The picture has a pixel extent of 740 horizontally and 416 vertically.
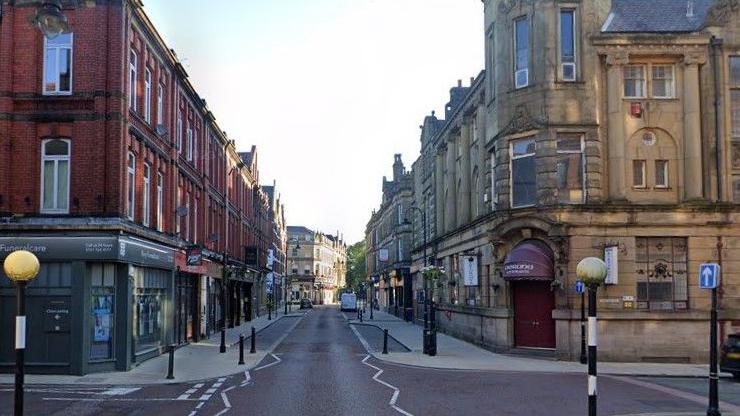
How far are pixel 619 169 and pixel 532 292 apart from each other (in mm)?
5583

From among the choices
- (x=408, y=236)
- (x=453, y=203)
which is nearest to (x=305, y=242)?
(x=408, y=236)

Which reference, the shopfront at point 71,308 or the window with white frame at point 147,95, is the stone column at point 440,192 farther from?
the shopfront at point 71,308

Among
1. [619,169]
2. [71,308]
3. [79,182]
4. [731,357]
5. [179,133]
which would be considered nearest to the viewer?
[731,357]

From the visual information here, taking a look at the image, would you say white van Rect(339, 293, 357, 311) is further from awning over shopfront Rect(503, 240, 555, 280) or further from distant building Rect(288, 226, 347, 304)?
awning over shopfront Rect(503, 240, 555, 280)

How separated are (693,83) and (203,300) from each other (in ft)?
80.8

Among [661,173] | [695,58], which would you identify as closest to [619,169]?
[661,173]

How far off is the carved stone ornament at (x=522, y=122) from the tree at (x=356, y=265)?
425 feet

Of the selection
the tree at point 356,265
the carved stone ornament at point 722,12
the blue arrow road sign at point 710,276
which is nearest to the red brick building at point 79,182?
the blue arrow road sign at point 710,276

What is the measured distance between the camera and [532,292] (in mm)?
29125

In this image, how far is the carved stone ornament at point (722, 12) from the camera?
92.9ft

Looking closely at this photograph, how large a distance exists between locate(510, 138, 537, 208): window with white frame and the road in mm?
7722

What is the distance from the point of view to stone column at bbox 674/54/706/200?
91.6ft

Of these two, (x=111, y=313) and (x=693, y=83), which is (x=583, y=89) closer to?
(x=693, y=83)

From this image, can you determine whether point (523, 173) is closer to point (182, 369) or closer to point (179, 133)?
point (182, 369)
